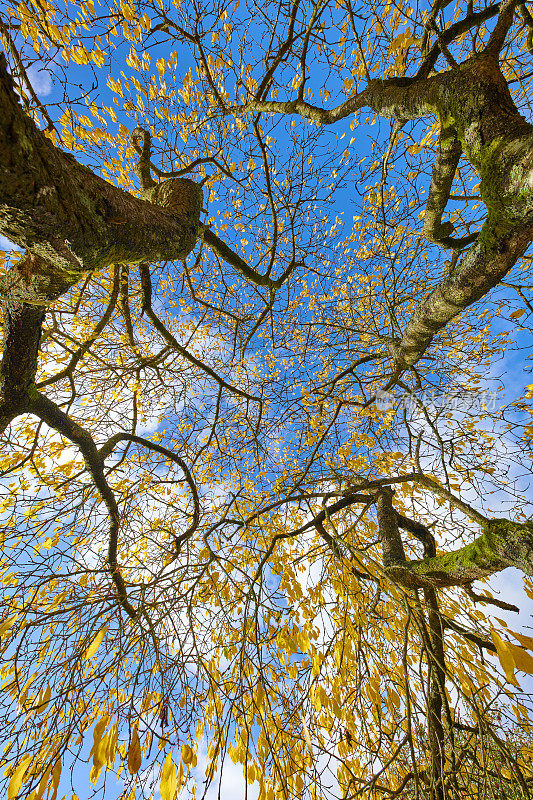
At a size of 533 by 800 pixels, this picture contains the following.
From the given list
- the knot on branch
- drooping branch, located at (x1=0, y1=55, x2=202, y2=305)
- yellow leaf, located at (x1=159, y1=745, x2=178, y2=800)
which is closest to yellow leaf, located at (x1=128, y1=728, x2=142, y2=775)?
yellow leaf, located at (x1=159, y1=745, x2=178, y2=800)

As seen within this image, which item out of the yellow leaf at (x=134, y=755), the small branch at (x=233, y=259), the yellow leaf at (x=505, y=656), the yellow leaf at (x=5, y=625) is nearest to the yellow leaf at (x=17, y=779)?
the yellow leaf at (x=134, y=755)

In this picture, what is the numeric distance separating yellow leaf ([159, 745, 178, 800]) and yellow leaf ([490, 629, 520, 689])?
1.53 meters

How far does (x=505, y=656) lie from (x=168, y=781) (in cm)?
163

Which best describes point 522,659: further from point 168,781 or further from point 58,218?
point 58,218

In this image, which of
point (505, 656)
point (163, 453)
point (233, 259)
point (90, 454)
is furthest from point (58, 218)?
point (163, 453)

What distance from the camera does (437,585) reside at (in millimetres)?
2775

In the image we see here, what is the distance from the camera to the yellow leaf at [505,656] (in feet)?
4.17

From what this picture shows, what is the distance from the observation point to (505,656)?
1.28 metres

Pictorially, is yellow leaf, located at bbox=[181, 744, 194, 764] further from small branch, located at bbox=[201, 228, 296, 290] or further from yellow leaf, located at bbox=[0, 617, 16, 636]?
small branch, located at bbox=[201, 228, 296, 290]

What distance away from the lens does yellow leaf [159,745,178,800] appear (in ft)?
4.92

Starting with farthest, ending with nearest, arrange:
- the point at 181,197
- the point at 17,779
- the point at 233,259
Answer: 1. the point at 233,259
2. the point at 181,197
3. the point at 17,779

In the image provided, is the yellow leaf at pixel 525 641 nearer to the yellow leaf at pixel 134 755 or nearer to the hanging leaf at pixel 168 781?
the hanging leaf at pixel 168 781

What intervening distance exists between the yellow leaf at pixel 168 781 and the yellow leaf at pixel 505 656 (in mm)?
1531

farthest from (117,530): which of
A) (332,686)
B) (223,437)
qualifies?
(332,686)
